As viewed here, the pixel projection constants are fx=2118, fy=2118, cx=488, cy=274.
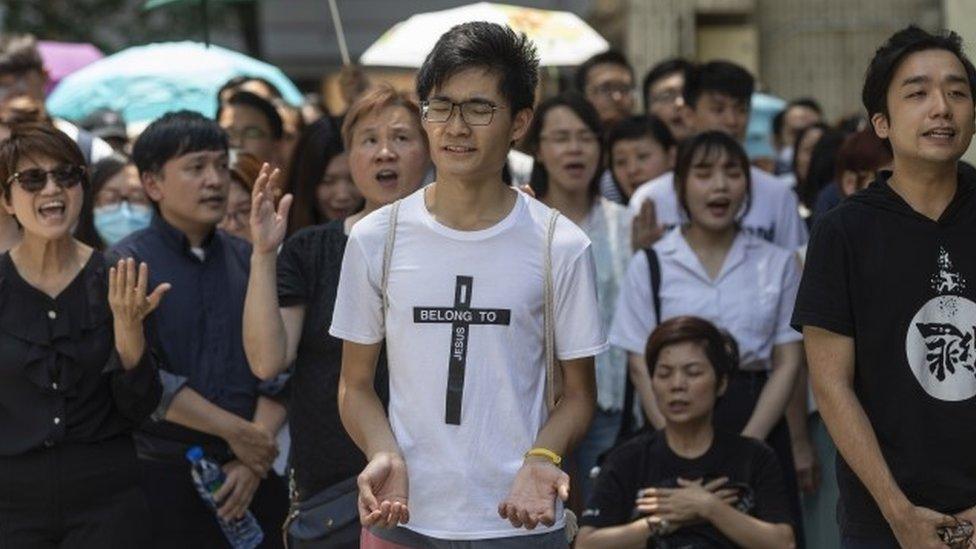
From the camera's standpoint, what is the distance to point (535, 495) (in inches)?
210

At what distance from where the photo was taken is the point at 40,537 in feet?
23.2

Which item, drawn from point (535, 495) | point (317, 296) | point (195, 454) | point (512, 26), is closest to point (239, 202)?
point (195, 454)

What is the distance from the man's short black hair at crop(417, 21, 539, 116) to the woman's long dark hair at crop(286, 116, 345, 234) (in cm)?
306

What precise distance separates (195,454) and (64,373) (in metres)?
0.78

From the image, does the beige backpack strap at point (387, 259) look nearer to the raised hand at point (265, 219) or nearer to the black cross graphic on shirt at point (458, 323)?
the black cross graphic on shirt at point (458, 323)

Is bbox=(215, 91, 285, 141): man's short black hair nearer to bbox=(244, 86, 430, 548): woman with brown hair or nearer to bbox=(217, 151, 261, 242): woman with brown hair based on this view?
bbox=(217, 151, 261, 242): woman with brown hair

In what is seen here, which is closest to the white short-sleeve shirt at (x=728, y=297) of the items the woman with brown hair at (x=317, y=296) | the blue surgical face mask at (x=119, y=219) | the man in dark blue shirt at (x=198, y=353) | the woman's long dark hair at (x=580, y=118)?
the woman's long dark hair at (x=580, y=118)

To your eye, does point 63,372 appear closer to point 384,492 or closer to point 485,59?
point 384,492

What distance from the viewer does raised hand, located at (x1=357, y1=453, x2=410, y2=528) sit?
5.30 m

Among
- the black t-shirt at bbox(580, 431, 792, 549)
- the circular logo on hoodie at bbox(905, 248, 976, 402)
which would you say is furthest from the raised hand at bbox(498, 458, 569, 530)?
the black t-shirt at bbox(580, 431, 792, 549)

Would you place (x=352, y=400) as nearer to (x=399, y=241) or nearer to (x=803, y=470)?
(x=399, y=241)

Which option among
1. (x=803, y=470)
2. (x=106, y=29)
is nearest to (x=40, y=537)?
(x=803, y=470)

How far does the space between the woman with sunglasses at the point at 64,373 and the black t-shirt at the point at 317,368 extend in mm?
468

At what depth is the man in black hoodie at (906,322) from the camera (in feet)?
18.9
